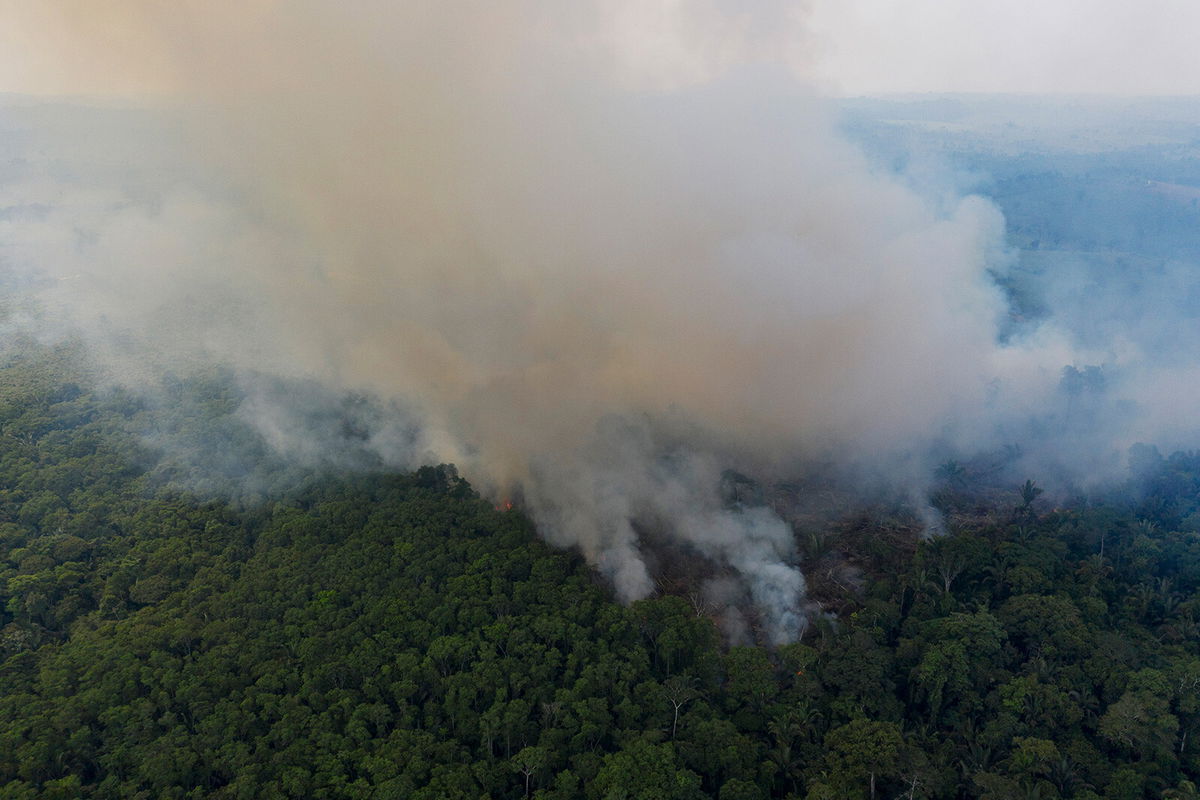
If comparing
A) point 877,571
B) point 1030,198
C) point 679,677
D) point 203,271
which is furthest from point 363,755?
point 1030,198

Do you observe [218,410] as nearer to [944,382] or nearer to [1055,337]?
[944,382]

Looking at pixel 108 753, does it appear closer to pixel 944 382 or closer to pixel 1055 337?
pixel 944 382

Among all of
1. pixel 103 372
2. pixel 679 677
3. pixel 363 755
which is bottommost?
pixel 679 677

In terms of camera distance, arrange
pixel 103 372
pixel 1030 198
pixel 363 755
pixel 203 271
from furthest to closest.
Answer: pixel 1030 198, pixel 203 271, pixel 103 372, pixel 363 755

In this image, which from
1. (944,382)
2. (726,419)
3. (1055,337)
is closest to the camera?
(726,419)

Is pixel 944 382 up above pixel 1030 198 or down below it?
below

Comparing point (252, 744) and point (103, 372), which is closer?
point (252, 744)

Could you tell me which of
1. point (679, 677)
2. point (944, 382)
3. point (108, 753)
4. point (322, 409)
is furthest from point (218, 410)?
point (944, 382)
